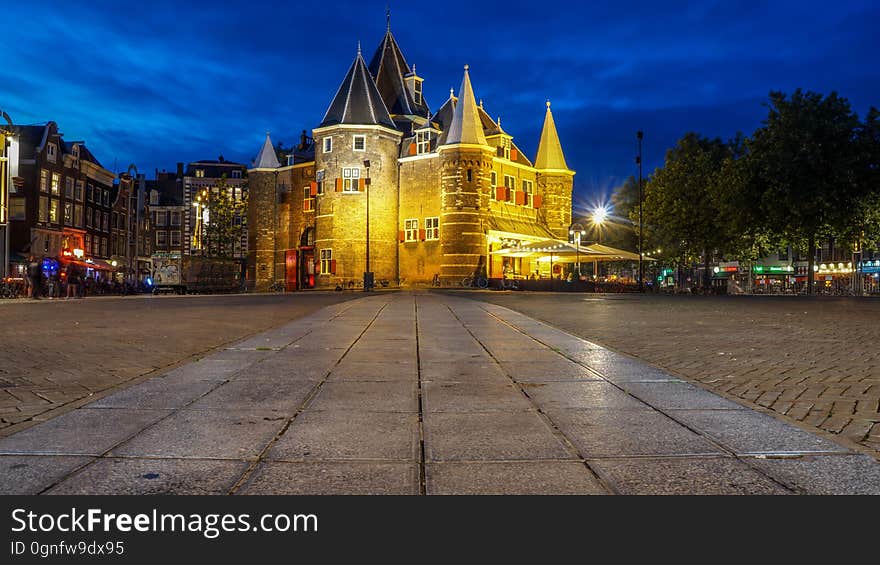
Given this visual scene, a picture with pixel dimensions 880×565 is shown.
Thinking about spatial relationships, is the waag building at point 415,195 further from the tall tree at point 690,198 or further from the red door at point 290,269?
the tall tree at point 690,198

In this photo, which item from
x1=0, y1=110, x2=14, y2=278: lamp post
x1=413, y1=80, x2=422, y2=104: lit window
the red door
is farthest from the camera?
x1=413, y1=80, x2=422, y2=104: lit window

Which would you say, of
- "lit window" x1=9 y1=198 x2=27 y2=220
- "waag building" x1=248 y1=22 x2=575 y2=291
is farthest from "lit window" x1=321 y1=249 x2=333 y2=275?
"lit window" x1=9 y1=198 x2=27 y2=220

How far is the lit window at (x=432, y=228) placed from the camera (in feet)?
161

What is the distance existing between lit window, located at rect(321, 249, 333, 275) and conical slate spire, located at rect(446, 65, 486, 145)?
11806mm

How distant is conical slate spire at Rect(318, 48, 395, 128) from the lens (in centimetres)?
5081

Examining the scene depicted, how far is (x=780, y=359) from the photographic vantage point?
8461 mm

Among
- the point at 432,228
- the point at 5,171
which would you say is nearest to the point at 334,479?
the point at 5,171

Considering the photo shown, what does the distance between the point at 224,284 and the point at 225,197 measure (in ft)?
48.8

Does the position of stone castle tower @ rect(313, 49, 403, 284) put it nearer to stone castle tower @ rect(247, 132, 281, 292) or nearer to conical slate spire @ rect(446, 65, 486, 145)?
conical slate spire @ rect(446, 65, 486, 145)

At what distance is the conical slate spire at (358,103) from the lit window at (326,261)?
941 cm

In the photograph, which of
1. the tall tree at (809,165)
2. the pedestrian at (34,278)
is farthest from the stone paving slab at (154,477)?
the tall tree at (809,165)
